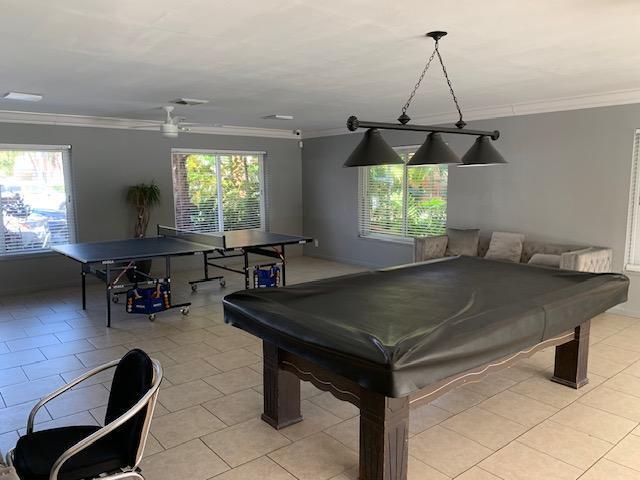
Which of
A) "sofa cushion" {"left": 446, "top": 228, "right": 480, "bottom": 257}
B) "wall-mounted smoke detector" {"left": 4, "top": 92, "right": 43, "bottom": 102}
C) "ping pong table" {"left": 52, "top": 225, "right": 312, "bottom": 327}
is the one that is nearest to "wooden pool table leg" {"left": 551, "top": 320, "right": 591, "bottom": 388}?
"sofa cushion" {"left": 446, "top": 228, "right": 480, "bottom": 257}

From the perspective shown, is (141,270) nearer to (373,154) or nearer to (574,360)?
(373,154)

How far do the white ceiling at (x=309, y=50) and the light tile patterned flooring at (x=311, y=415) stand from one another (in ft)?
8.08

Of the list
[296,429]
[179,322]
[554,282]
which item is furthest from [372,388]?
[179,322]

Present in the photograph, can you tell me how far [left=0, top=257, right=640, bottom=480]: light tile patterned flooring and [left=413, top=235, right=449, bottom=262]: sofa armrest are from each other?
7.28 feet

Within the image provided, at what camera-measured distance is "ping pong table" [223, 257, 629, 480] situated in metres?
2.11

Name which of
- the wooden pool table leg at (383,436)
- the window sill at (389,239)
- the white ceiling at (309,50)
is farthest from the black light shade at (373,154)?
the window sill at (389,239)

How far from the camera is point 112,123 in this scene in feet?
23.0

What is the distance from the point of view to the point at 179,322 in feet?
17.1

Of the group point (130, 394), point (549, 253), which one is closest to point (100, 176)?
point (130, 394)

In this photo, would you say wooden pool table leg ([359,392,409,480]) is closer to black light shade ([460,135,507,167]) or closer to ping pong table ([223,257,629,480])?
ping pong table ([223,257,629,480])

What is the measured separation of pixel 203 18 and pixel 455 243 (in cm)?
468

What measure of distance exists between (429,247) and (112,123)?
497 cm

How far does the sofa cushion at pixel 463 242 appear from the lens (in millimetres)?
6305

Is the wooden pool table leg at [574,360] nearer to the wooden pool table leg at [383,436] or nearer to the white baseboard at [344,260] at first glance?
the wooden pool table leg at [383,436]
